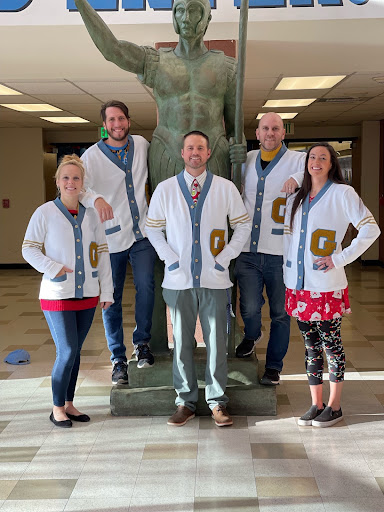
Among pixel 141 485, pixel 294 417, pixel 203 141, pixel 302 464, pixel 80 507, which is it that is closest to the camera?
pixel 80 507

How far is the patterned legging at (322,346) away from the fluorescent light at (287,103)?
6496 mm

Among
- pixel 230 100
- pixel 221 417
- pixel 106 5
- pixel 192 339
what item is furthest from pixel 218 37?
pixel 221 417

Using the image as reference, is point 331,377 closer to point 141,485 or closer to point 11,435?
point 141,485

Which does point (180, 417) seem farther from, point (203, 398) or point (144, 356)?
point (144, 356)

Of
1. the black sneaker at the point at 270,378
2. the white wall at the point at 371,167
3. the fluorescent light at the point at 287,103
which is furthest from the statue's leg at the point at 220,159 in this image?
the white wall at the point at 371,167

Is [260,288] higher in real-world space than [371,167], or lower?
lower

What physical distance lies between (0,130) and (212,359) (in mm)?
10569

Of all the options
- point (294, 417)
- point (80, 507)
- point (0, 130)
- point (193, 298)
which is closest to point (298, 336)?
point (294, 417)

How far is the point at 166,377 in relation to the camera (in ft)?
14.0

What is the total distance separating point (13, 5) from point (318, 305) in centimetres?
334

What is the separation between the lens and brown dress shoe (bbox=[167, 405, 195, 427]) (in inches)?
155

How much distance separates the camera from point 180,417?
394 centimetres

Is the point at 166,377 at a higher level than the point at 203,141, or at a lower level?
lower

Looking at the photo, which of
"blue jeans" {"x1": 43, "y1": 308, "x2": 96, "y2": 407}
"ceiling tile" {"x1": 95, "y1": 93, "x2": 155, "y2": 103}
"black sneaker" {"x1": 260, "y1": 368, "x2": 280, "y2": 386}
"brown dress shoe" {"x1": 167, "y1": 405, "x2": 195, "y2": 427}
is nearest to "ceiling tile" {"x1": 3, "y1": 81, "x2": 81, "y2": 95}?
"ceiling tile" {"x1": 95, "y1": 93, "x2": 155, "y2": 103}
